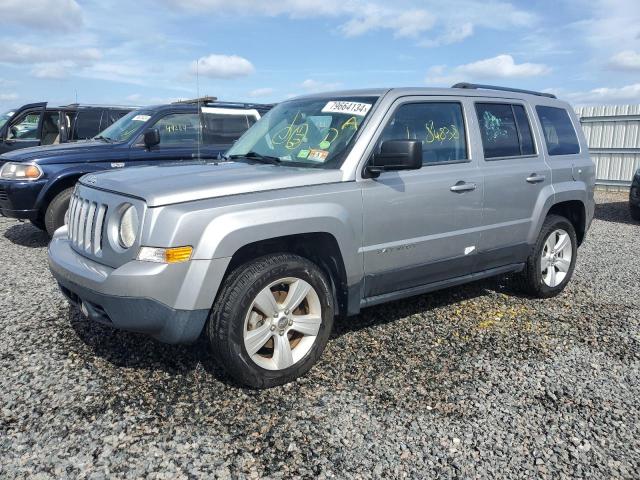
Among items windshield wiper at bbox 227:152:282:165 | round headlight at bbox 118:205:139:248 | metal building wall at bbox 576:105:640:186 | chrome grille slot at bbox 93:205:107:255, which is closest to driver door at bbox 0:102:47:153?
windshield wiper at bbox 227:152:282:165

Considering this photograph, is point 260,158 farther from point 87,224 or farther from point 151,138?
point 151,138

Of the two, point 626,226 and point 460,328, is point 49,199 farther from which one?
point 626,226

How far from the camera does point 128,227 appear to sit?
314 centimetres

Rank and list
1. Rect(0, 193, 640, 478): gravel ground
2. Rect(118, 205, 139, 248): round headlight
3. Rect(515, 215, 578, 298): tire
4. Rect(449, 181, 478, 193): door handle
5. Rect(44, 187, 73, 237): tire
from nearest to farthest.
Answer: Rect(0, 193, 640, 478): gravel ground, Rect(118, 205, 139, 248): round headlight, Rect(449, 181, 478, 193): door handle, Rect(515, 215, 578, 298): tire, Rect(44, 187, 73, 237): tire

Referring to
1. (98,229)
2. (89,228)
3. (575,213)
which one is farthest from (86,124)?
(575,213)

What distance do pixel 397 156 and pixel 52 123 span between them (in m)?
10.3

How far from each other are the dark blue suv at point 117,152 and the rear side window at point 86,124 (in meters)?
2.73

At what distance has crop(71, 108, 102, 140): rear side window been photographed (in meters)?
10.2

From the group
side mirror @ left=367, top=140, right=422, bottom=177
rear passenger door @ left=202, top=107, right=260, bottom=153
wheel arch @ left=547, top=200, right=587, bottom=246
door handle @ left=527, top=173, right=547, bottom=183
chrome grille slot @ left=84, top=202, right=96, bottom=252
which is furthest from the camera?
rear passenger door @ left=202, top=107, right=260, bottom=153

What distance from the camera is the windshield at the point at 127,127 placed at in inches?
292

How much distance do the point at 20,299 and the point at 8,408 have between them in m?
2.13

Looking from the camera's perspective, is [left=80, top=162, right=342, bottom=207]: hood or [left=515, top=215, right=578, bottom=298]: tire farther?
[left=515, top=215, right=578, bottom=298]: tire

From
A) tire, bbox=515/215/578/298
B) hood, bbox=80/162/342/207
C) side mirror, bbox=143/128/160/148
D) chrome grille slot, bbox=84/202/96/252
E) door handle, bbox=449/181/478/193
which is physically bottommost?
tire, bbox=515/215/578/298

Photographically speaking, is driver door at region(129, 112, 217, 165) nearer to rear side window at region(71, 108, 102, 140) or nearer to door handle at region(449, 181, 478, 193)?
rear side window at region(71, 108, 102, 140)
